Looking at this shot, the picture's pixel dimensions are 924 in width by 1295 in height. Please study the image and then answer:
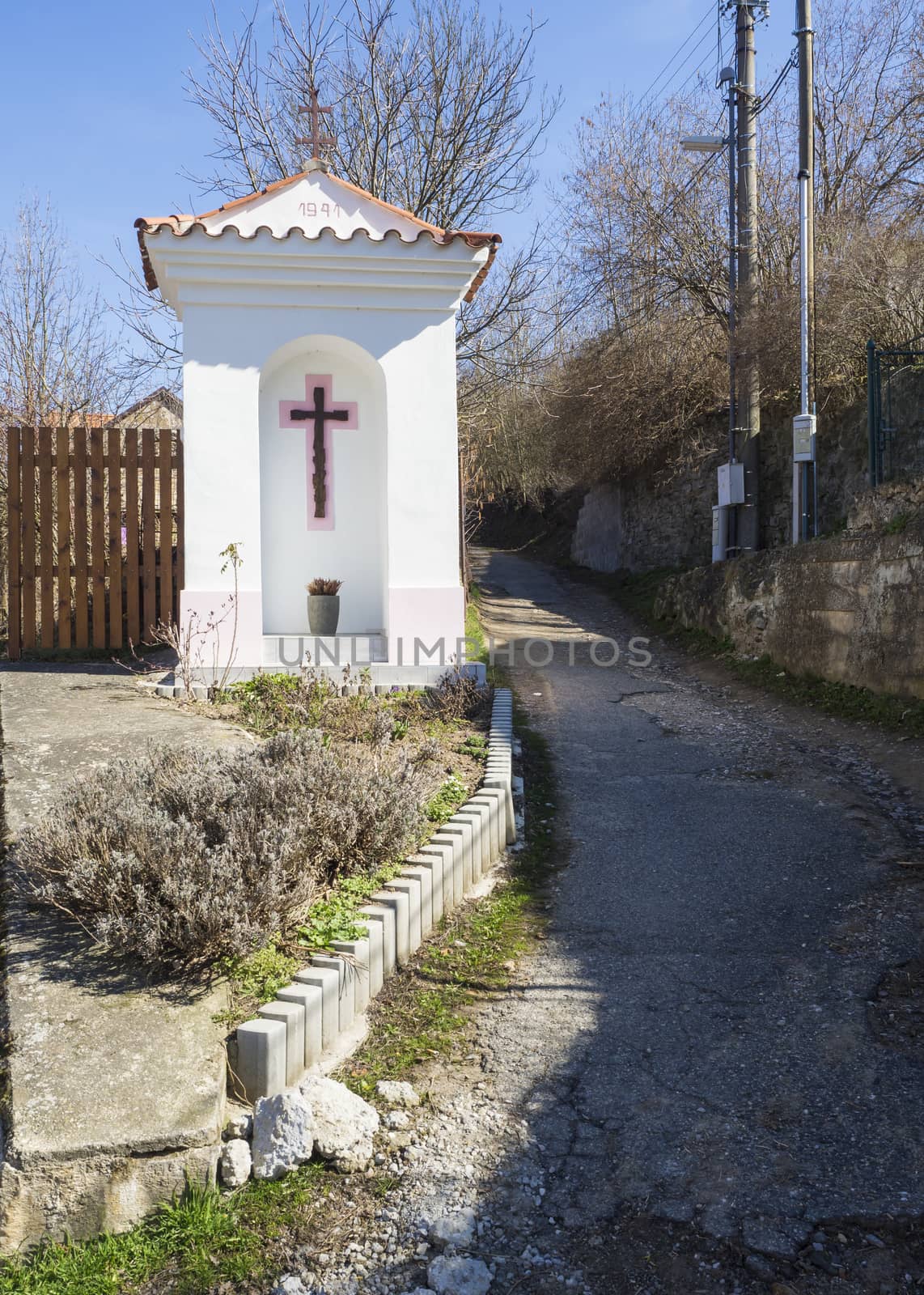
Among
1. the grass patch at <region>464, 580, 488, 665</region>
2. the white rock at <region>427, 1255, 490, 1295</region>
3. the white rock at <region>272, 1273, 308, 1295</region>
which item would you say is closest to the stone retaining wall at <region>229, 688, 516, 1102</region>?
the white rock at <region>272, 1273, 308, 1295</region>

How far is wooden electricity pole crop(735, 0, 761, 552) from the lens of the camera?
13.6 meters

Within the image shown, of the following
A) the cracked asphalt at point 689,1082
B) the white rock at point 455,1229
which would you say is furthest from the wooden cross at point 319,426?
the white rock at point 455,1229

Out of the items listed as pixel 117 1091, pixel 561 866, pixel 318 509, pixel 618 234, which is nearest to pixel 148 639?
pixel 318 509

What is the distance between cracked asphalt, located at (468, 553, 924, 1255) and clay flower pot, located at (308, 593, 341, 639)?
8.74 ft

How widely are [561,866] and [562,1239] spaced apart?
2.94m

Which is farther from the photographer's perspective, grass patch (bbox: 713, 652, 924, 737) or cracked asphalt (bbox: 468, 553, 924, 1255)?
grass patch (bbox: 713, 652, 924, 737)

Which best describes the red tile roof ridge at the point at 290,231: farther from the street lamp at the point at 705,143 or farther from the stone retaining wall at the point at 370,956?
the street lamp at the point at 705,143

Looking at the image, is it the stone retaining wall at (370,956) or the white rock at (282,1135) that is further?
the stone retaining wall at (370,956)

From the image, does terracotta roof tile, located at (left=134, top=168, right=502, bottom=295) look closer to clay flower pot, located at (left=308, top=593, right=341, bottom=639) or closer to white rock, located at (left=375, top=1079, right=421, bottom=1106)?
clay flower pot, located at (left=308, top=593, right=341, bottom=639)

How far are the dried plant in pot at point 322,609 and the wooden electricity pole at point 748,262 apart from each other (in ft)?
22.3

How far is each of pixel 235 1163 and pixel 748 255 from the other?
1365 centimetres

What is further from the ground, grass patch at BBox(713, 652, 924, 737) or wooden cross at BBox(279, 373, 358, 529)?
wooden cross at BBox(279, 373, 358, 529)

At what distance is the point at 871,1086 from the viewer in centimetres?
316

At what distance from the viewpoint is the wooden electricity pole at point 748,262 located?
44.6 ft
